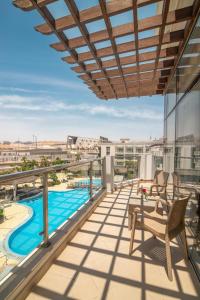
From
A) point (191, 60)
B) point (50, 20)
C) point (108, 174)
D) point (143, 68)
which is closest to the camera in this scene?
point (50, 20)

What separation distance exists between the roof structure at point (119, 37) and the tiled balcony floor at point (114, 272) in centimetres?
297

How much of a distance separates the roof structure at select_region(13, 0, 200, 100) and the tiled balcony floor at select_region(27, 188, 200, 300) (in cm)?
297

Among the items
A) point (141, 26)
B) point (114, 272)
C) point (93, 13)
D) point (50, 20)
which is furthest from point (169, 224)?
point (50, 20)

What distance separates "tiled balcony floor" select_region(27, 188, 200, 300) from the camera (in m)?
1.65

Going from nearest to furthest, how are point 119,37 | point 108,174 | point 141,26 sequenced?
point 141,26 < point 119,37 < point 108,174

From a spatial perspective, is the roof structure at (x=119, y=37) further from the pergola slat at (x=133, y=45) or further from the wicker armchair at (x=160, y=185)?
the wicker armchair at (x=160, y=185)

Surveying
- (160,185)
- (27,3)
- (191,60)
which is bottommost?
(160,185)

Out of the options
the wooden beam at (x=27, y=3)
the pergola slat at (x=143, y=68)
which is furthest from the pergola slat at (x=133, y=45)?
the wooden beam at (x=27, y=3)

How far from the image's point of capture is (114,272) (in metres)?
1.93

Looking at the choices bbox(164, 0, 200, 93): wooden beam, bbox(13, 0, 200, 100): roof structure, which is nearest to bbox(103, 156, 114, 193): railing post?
bbox(13, 0, 200, 100): roof structure

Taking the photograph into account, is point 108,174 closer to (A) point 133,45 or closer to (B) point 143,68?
(B) point 143,68

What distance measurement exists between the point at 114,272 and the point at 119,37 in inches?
122

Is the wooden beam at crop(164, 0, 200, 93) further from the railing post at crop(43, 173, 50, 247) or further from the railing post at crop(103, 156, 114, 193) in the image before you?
the railing post at crop(103, 156, 114, 193)

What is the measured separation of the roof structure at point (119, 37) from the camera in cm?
203
